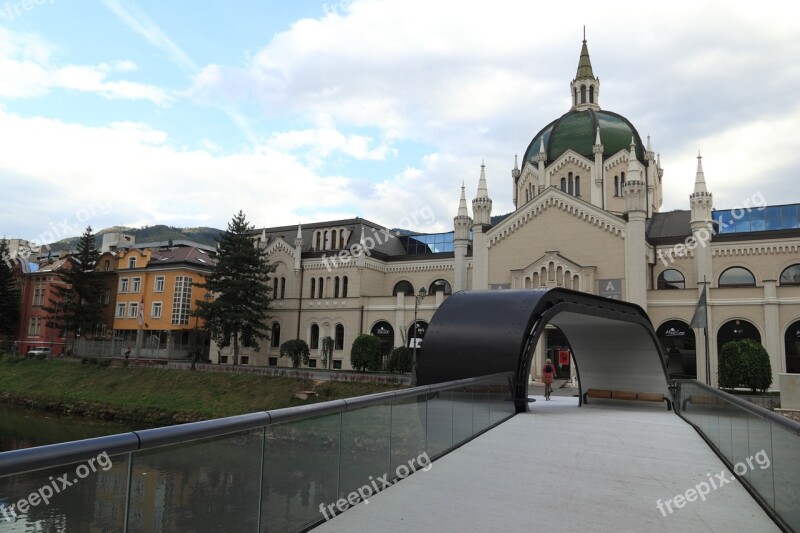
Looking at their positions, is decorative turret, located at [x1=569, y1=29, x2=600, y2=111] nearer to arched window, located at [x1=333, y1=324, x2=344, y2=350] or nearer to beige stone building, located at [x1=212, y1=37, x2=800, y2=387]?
beige stone building, located at [x1=212, y1=37, x2=800, y2=387]

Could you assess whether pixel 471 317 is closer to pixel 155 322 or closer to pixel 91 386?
pixel 91 386

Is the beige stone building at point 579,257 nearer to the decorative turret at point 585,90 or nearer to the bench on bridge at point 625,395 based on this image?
the decorative turret at point 585,90

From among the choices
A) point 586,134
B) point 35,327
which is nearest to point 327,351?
point 586,134

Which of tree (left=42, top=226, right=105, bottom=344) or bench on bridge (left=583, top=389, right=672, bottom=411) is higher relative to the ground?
tree (left=42, top=226, right=105, bottom=344)

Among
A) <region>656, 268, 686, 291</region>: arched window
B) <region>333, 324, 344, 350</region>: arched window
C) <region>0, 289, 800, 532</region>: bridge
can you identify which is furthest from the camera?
<region>333, 324, 344, 350</region>: arched window

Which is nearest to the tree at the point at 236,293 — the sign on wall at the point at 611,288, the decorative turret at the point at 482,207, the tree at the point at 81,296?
the tree at the point at 81,296

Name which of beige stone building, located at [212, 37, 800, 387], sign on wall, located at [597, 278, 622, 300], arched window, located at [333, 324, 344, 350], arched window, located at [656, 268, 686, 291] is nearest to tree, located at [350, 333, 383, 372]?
beige stone building, located at [212, 37, 800, 387]

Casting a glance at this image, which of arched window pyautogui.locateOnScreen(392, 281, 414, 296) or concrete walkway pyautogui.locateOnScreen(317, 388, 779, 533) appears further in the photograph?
arched window pyautogui.locateOnScreen(392, 281, 414, 296)

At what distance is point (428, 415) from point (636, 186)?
35.3 meters

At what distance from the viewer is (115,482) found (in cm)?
392

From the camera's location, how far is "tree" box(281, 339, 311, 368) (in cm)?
4828

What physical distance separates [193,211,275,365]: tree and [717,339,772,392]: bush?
35.3 meters

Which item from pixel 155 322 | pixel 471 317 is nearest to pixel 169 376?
pixel 155 322

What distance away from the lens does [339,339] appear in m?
50.8
